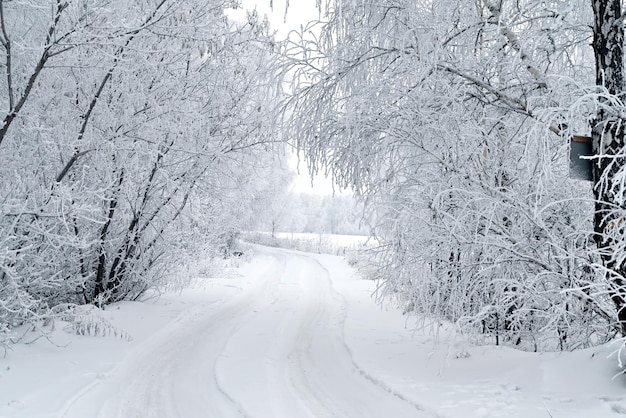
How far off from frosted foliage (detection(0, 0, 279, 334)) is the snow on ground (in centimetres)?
85

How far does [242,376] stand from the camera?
5.19m

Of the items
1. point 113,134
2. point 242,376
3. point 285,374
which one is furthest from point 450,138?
point 113,134

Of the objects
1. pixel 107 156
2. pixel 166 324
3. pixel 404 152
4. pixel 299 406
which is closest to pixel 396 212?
pixel 404 152

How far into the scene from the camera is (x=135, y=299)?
930cm

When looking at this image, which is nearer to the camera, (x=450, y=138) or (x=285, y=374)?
(x=450, y=138)

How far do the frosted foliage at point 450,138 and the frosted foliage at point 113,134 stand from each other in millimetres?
788

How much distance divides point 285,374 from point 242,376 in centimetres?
49

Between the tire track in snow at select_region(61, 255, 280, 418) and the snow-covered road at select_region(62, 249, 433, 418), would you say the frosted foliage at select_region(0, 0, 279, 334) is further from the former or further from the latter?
the snow-covered road at select_region(62, 249, 433, 418)

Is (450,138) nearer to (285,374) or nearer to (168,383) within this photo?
(285,374)

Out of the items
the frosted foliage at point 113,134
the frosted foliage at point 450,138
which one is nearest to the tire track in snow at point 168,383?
the frosted foliage at point 113,134

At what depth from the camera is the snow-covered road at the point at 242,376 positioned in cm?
424

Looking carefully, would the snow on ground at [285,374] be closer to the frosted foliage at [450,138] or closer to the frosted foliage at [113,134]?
the frosted foliage at [450,138]

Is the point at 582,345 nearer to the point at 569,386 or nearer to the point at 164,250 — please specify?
the point at 569,386

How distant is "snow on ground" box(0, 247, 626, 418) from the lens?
3.97 metres
